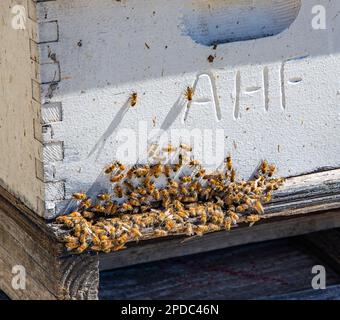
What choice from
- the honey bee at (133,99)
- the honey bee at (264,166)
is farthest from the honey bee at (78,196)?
the honey bee at (264,166)

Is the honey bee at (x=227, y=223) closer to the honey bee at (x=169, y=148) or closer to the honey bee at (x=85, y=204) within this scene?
the honey bee at (x=169, y=148)

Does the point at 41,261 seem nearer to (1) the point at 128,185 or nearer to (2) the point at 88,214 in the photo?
(2) the point at 88,214

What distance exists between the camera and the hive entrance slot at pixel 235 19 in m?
4.22

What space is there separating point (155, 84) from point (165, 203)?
441 mm

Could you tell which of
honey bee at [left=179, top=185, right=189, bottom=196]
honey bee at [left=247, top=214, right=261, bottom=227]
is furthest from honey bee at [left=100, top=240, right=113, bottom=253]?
honey bee at [left=247, top=214, right=261, bottom=227]

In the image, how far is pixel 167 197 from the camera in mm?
4312

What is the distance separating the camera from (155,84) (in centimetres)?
420

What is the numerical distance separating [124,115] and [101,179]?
0.80 ft

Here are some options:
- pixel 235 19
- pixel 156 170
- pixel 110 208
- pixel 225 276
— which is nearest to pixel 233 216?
pixel 156 170

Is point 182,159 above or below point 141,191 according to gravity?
above

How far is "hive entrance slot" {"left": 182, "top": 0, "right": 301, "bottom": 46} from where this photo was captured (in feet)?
13.8

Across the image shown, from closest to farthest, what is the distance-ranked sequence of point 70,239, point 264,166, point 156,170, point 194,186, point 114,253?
point 70,239 → point 156,170 → point 194,186 → point 264,166 → point 114,253

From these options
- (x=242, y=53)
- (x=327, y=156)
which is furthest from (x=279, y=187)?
(x=242, y=53)

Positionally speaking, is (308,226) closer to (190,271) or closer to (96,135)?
(190,271)
